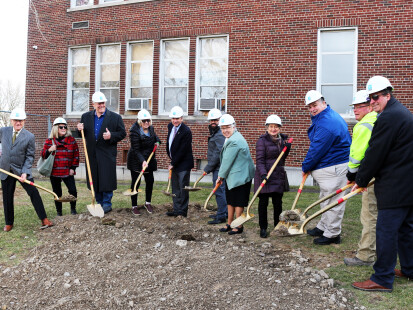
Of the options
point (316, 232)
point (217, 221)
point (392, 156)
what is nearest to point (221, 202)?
point (217, 221)

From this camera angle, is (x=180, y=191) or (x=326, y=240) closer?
(x=326, y=240)

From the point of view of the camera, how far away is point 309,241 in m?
6.43

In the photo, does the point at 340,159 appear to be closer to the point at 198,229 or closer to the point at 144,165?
the point at 198,229

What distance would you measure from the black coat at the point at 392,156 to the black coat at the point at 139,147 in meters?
4.69

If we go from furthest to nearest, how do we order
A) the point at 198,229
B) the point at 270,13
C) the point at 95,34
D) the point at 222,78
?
the point at 95,34, the point at 222,78, the point at 270,13, the point at 198,229

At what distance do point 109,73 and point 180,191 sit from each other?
29.4 feet

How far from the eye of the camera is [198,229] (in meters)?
6.96

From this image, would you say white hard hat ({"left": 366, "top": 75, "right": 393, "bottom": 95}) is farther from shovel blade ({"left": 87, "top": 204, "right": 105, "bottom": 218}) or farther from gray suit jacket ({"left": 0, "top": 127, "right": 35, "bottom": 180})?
gray suit jacket ({"left": 0, "top": 127, "right": 35, "bottom": 180})

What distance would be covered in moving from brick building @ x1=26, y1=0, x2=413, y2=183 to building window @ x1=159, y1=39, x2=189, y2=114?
0.11 feet

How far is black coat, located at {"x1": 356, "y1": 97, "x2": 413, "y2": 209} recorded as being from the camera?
4309 mm

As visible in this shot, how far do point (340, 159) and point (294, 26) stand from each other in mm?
7619

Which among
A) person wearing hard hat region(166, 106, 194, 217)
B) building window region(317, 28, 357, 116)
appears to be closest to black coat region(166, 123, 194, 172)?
person wearing hard hat region(166, 106, 194, 217)

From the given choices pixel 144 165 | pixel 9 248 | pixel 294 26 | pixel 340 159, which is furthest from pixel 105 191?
pixel 294 26

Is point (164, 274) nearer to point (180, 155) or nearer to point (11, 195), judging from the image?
point (180, 155)
